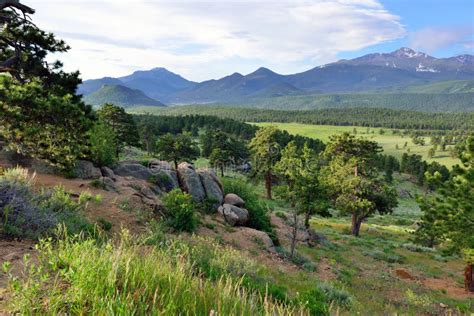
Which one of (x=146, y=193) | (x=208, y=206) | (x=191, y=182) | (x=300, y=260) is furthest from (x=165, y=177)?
(x=300, y=260)

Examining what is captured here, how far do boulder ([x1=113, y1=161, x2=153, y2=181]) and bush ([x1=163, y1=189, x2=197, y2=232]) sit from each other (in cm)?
858

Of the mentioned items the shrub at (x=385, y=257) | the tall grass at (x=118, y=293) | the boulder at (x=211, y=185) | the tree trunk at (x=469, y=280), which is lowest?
the shrub at (x=385, y=257)

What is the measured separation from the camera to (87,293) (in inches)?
146

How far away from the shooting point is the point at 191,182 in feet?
87.7

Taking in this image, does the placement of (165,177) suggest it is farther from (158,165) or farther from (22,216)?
(22,216)

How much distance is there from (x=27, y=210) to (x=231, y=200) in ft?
66.1

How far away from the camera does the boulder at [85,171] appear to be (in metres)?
20.7

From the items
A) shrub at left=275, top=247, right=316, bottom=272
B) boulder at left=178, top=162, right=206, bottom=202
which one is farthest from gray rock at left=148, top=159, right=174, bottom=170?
shrub at left=275, top=247, right=316, bottom=272

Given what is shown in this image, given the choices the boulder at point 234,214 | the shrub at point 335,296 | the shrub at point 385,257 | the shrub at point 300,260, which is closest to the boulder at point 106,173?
the boulder at point 234,214

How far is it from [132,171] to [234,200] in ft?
27.3

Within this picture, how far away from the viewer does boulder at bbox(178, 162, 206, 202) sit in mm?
25781

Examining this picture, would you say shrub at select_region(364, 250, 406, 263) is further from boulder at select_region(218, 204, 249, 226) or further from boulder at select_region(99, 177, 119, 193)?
boulder at select_region(99, 177, 119, 193)

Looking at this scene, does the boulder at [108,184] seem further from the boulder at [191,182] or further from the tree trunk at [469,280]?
the tree trunk at [469,280]

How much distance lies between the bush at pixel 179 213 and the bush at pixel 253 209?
9.03 meters
